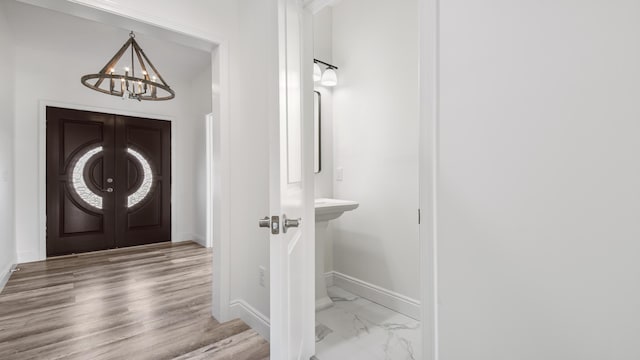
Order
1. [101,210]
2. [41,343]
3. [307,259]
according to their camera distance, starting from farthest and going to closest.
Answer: [101,210]
[41,343]
[307,259]

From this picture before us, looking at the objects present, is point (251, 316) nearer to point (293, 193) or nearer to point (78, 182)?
point (293, 193)

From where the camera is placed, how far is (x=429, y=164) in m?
0.93

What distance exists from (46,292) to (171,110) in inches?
125

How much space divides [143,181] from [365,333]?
4.41m

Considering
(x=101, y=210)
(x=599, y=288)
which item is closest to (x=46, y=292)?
(x=101, y=210)

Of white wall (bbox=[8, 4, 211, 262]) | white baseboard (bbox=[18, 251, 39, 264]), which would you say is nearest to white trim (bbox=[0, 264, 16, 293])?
white baseboard (bbox=[18, 251, 39, 264])

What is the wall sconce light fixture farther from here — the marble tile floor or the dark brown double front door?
the dark brown double front door

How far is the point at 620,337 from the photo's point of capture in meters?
0.63

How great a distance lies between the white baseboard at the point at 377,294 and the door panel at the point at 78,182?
382cm

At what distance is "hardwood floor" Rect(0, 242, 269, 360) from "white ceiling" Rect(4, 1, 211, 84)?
2.58 m

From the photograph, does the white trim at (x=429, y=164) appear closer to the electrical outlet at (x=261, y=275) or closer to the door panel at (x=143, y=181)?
the electrical outlet at (x=261, y=275)

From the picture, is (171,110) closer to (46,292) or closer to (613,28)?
(46,292)

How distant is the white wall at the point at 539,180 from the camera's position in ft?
2.07


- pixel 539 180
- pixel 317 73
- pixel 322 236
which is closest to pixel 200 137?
pixel 317 73
